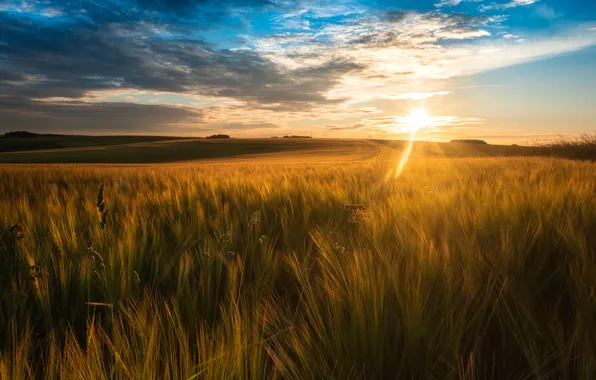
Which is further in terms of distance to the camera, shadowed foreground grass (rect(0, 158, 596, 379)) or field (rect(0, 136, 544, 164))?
field (rect(0, 136, 544, 164))

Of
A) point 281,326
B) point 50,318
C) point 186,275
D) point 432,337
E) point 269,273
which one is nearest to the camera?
point 432,337

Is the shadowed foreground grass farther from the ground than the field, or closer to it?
farther from the ground

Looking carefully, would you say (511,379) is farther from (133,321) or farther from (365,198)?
(365,198)

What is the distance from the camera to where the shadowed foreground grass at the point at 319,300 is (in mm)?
765

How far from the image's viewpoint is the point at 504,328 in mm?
999

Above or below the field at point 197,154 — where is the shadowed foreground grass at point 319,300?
above

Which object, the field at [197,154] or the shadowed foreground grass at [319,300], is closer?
the shadowed foreground grass at [319,300]

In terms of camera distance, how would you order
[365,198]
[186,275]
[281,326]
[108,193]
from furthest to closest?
[108,193]
[365,198]
[186,275]
[281,326]

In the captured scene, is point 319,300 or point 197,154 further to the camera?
point 197,154

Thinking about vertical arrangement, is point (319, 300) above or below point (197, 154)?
above

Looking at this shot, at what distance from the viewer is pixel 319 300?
1038 millimetres

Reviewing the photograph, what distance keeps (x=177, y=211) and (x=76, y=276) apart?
1.19 meters

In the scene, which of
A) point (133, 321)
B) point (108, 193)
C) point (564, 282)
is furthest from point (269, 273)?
point (108, 193)

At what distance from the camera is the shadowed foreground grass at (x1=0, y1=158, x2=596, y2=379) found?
30.1 inches
